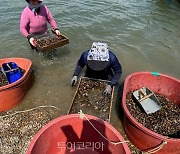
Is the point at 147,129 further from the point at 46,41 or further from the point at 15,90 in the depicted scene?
the point at 46,41

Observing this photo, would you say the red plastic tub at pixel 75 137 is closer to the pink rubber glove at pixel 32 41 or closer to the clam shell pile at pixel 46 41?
the clam shell pile at pixel 46 41

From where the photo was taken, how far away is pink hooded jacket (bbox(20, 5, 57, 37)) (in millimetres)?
5668

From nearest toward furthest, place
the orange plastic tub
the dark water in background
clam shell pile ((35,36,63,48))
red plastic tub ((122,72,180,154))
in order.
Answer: red plastic tub ((122,72,180,154)), the orange plastic tub, clam shell pile ((35,36,63,48)), the dark water in background

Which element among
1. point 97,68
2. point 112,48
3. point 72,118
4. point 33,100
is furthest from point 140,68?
point 72,118

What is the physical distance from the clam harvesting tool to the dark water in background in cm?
77

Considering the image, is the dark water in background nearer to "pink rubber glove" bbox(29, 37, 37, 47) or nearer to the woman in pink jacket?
"pink rubber glove" bbox(29, 37, 37, 47)

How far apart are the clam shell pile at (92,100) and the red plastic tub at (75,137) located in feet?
2.37

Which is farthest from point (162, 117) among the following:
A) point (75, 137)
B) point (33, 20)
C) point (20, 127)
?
point (33, 20)

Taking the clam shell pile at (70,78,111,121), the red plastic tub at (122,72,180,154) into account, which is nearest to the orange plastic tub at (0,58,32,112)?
the clam shell pile at (70,78,111,121)

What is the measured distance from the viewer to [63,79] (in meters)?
6.39

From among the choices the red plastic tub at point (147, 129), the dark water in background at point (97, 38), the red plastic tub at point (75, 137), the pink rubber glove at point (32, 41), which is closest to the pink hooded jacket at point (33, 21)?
the pink rubber glove at point (32, 41)

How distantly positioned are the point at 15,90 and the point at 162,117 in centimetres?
333

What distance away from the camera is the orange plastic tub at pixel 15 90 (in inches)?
191

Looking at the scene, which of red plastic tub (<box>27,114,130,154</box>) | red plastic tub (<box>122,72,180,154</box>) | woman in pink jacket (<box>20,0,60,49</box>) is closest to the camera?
red plastic tub (<box>27,114,130,154</box>)
